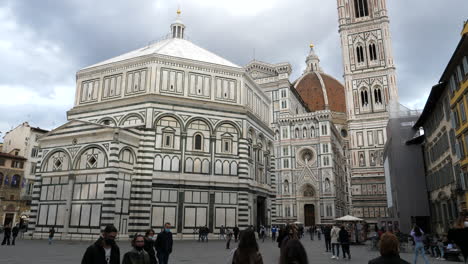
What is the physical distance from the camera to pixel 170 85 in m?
27.8


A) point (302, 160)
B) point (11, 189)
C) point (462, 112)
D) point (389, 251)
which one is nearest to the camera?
point (389, 251)

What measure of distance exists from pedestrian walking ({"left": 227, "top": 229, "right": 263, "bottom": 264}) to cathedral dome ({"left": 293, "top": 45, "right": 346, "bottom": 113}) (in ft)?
302

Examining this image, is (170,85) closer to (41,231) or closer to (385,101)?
(41,231)

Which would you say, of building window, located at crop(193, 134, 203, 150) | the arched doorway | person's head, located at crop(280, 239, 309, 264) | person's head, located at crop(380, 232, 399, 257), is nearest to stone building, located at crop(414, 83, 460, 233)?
building window, located at crop(193, 134, 203, 150)

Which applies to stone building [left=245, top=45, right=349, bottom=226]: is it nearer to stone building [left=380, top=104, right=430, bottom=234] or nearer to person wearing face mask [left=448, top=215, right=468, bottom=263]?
stone building [left=380, top=104, right=430, bottom=234]

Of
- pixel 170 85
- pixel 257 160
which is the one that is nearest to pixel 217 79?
pixel 170 85

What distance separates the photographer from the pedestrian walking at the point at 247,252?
13.3ft

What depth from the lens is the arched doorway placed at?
53.8 metres

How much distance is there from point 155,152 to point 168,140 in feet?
4.36

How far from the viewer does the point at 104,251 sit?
475cm

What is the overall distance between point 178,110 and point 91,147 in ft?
22.0

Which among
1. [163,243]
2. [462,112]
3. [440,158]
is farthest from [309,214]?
[163,243]

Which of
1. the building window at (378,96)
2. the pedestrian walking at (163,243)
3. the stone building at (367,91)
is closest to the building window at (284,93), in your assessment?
the stone building at (367,91)

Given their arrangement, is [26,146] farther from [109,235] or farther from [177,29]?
[109,235]
